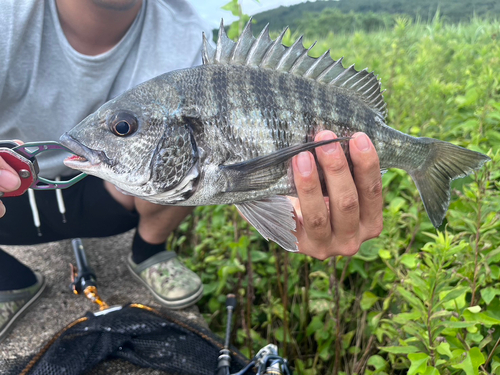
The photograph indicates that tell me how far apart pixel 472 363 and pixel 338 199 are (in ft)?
2.42

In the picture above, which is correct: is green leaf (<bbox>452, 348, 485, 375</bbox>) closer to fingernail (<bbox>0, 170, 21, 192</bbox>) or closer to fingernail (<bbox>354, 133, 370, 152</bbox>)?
fingernail (<bbox>354, 133, 370, 152</bbox>)

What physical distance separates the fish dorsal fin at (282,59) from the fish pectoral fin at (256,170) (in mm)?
366

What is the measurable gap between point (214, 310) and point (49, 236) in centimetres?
121

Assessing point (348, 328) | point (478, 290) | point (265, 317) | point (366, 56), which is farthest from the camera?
point (366, 56)

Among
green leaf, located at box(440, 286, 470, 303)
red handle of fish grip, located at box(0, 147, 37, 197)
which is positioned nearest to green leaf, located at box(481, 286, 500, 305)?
green leaf, located at box(440, 286, 470, 303)

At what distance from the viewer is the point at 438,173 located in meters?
1.69

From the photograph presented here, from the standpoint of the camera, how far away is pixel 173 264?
2.83 m

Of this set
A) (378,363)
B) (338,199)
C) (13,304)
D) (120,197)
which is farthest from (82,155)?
(13,304)

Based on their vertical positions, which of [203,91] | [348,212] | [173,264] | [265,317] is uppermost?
[203,91]

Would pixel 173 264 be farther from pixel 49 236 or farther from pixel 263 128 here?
pixel 263 128

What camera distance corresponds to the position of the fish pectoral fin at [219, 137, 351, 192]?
136 centimetres

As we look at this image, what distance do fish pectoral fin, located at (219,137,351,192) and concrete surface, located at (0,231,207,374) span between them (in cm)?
116

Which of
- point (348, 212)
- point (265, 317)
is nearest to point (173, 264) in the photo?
point (265, 317)

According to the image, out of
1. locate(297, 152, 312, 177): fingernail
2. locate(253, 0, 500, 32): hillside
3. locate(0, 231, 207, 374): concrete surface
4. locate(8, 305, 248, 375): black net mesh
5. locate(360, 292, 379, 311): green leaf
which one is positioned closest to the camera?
locate(297, 152, 312, 177): fingernail
